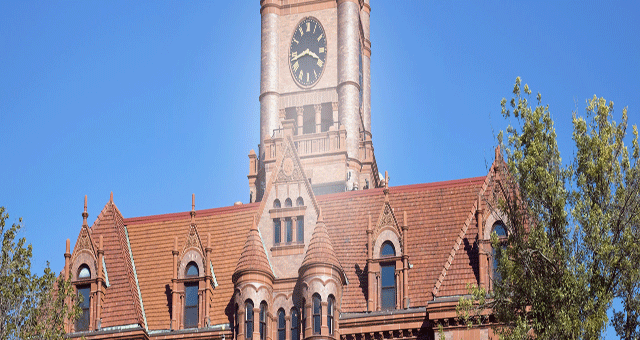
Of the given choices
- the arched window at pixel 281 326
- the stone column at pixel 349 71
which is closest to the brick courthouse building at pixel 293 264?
the arched window at pixel 281 326

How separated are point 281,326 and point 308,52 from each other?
113 ft

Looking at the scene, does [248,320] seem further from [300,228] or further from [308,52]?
[308,52]

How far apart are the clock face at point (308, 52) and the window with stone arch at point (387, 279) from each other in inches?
1209

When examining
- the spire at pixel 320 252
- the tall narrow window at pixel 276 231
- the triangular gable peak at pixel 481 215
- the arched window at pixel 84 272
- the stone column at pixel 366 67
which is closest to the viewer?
the triangular gable peak at pixel 481 215

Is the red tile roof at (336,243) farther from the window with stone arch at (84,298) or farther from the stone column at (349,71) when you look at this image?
the stone column at (349,71)

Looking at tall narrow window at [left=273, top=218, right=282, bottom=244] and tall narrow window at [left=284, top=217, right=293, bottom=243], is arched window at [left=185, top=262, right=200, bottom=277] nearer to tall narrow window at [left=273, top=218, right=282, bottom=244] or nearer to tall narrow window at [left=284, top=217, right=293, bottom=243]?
tall narrow window at [left=273, top=218, right=282, bottom=244]

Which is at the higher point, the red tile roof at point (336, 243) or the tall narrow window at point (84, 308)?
the red tile roof at point (336, 243)

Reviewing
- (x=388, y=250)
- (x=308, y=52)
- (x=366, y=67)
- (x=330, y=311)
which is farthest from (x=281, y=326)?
(x=366, y=67)

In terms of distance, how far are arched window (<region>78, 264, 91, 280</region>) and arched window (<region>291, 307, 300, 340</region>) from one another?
982 cm

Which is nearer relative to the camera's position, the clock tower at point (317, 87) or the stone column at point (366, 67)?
the clock tower at point (317, 87)

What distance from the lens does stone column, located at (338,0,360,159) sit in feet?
298

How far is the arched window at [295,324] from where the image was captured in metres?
62.5

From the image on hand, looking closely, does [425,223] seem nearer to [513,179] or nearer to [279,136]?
[513,179]

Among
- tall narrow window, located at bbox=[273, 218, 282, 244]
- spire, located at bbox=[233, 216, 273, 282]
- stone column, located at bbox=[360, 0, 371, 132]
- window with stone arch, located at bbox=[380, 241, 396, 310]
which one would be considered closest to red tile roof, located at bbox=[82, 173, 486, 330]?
spire, located at bbox=[233, 216, 273, 282]
